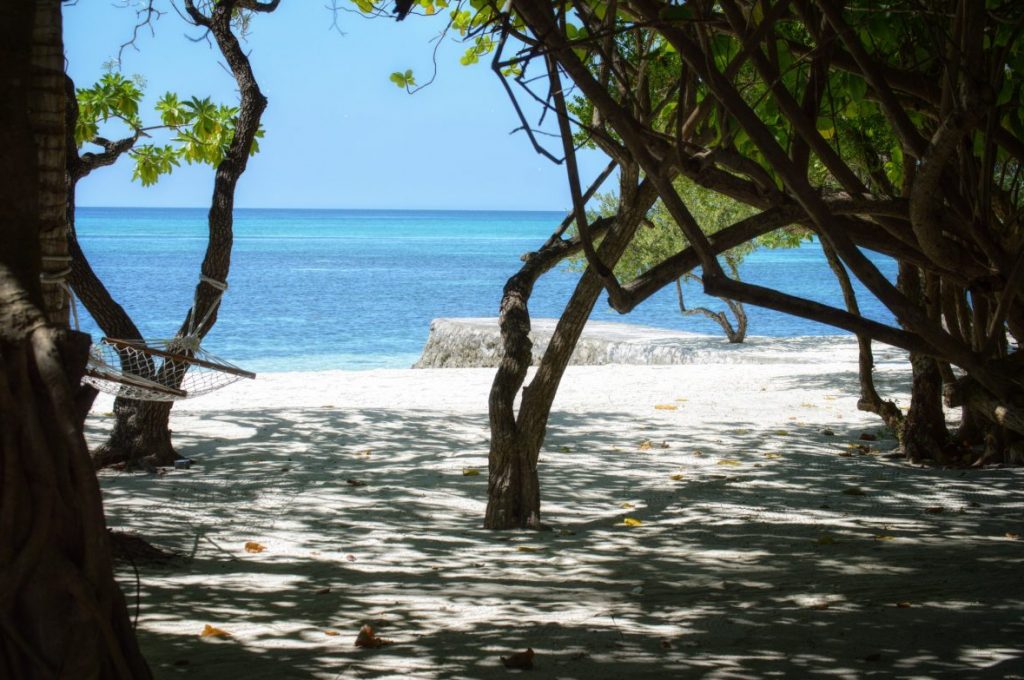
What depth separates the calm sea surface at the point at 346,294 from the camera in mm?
28375

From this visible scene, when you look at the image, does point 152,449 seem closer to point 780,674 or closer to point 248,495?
point 248,495

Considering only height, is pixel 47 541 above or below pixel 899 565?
above

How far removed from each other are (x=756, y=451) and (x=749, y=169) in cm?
438

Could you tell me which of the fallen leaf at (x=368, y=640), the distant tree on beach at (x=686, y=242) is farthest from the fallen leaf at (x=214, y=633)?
the distant tree on beach at (x=686, y=242)

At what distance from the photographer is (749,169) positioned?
3186 mm

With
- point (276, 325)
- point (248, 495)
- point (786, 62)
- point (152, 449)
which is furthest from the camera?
point (276, 325)

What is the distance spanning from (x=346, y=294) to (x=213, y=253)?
118ft

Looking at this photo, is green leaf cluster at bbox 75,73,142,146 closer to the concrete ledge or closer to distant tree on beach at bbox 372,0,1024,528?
distant tree on beach at bbox 372,0,1024,528

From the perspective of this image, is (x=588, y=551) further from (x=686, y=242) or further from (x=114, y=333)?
(x=686, y=242)

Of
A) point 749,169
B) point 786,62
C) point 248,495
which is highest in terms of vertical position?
point 786,62

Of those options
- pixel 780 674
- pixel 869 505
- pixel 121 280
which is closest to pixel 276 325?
pixel 121 280

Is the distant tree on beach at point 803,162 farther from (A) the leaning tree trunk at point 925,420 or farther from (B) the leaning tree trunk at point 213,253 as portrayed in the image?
(B) the leaning tree trunk at point 213,253

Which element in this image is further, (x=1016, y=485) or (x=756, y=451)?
(x=756, y=451)

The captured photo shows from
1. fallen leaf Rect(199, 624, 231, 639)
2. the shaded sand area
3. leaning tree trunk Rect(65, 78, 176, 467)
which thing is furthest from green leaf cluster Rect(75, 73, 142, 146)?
fallen leaf Rect(199, 624, 231, 639)
